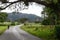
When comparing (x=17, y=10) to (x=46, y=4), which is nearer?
(x=46, y=4)

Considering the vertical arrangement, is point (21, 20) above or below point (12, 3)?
below

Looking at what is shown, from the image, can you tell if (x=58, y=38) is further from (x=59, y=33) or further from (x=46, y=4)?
(x=46, y=4)

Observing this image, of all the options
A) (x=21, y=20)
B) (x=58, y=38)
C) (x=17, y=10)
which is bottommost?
(x=21, y=20)

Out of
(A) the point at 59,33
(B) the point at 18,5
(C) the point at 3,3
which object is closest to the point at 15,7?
(B) the point at 18,5

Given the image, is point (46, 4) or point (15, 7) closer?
point (46, 4)

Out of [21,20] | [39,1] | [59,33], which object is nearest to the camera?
[39,1]

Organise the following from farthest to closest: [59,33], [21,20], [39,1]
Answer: [21,20] → [59,33] → [39,1]

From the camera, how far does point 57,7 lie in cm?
2262

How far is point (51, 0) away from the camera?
2420 centimetres

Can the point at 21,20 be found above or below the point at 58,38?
below

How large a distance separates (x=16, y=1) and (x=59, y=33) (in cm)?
583

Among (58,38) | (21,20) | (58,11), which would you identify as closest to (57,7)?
(58,11)

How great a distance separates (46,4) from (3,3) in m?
4.34

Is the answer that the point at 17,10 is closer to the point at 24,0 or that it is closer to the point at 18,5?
the point at 18,5
